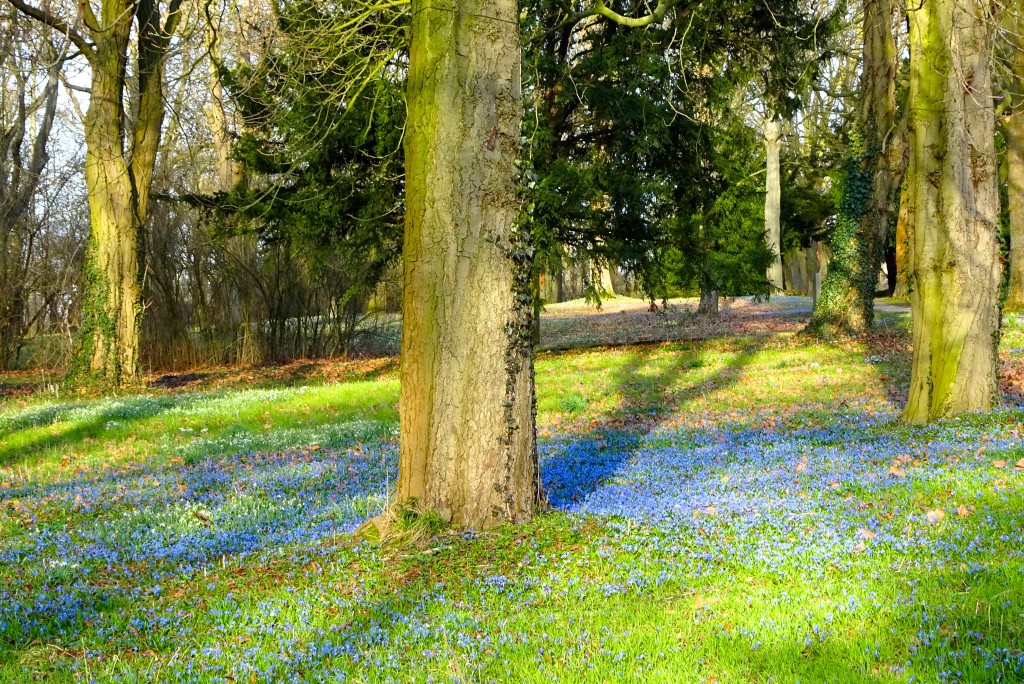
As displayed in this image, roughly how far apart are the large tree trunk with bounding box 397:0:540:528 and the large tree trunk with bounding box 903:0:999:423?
17.9ft

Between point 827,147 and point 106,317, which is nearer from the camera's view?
point 106,317

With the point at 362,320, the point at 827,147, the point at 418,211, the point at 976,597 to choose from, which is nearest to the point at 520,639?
the point at 976,597

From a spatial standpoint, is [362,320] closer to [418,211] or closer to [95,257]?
[95,257]

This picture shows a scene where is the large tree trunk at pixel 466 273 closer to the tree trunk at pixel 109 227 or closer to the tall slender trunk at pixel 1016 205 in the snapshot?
the tree trunk at pixel 109 227

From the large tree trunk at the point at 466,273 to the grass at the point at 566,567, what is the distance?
529 mm

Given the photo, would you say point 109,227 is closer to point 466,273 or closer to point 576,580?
point 466,273

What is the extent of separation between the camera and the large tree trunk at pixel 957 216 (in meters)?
8.62

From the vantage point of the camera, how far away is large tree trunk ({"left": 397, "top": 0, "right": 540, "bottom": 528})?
5566mm

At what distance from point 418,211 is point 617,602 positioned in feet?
9.73

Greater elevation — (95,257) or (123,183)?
(123,183)

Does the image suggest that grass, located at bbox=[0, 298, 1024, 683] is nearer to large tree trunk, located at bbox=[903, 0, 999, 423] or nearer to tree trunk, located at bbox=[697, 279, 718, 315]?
large tree trunk, located at bbox=[903, 0, 999, 423]

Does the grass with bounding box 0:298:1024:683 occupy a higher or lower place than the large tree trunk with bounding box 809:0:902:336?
lower

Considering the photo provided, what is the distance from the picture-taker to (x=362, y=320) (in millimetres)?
23969

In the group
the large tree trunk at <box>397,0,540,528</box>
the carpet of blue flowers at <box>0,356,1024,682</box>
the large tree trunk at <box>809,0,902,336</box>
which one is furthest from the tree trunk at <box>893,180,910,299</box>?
the large tree trunk at <box>397,0,540,528</box>
